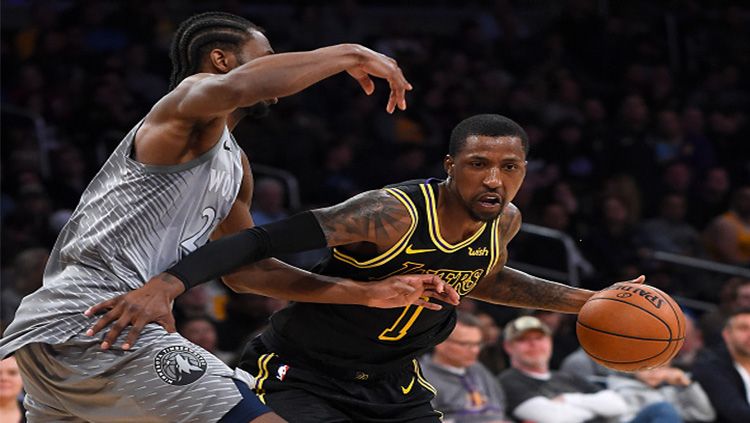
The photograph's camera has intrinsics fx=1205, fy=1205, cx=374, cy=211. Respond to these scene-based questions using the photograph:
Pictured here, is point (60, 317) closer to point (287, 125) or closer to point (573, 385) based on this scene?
point (573, 385)

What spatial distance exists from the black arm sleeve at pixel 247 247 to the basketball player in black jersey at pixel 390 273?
0.03 metres

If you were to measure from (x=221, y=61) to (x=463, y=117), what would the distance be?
323 inches

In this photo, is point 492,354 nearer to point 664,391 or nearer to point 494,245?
point 664,391

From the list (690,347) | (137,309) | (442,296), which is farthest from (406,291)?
(690,347)

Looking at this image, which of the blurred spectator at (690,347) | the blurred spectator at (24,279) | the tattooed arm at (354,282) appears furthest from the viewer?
the blurred spectator at (690,347)

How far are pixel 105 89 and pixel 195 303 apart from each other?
9.43 feet

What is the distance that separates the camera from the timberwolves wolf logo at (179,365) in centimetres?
351

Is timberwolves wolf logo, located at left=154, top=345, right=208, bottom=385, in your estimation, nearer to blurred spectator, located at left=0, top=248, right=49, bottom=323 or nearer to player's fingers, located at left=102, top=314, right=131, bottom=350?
player's fingers, located at left=102, top=314, right=131, bottom=350

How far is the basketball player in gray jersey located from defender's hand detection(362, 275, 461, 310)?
0.60 metres

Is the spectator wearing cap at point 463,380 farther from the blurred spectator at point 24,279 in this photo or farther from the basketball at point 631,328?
the basketball at point 631,328

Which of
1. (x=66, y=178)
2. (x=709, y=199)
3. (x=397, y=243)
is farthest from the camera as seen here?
(x=709, y=199)

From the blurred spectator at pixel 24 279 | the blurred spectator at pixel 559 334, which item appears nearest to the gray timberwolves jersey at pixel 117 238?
the blurred spectator at pixel 24 279

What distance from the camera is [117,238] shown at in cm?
367

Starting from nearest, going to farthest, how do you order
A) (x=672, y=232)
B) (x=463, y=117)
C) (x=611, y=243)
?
(x=611, y=243)
(x=672, y=232)
(x=463, y=117)
